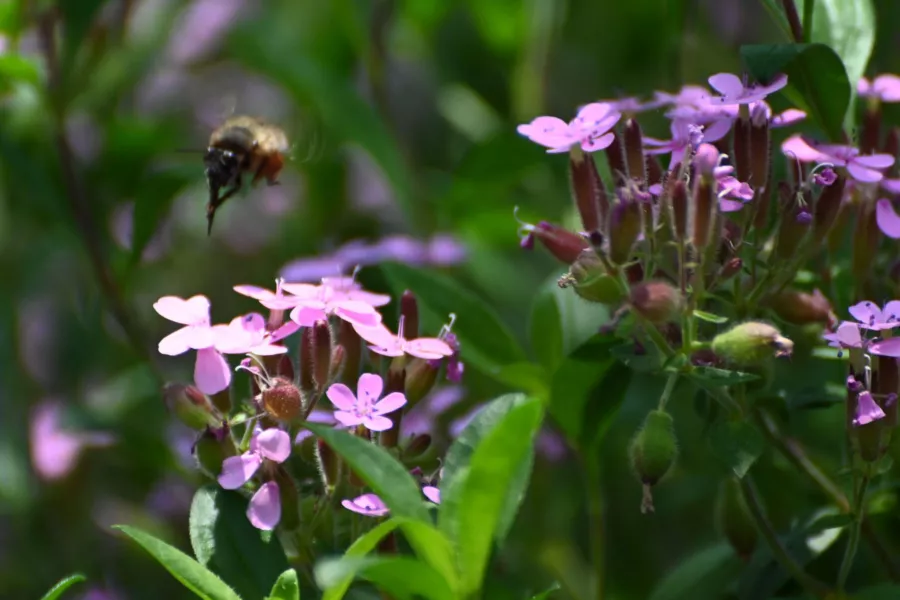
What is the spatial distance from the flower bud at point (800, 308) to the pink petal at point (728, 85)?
205 millimetres

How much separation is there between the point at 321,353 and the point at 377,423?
106mm

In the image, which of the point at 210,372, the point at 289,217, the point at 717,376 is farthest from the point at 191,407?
the point at 289,217

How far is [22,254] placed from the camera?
2309mm

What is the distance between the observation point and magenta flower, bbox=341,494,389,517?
3.24 ft

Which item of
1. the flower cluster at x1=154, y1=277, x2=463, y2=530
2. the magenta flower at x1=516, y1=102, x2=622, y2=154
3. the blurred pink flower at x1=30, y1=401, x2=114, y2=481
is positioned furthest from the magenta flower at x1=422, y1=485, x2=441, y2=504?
the blurred pink flower at x1=30, y1=401, x2=114, y2=481

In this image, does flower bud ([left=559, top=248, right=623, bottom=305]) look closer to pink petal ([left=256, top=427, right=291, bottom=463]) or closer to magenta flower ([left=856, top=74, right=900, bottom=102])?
pink petal ([left=256, top=427, right=291, bottom=463])

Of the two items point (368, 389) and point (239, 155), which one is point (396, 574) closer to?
point (368, 389)

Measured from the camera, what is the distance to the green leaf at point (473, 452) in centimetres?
93

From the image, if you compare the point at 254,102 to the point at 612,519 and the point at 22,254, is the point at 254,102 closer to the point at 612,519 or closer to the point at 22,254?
the point at 22,254

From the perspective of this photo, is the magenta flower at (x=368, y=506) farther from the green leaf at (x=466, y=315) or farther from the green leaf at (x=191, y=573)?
the green leaf at (x=466, y=315)

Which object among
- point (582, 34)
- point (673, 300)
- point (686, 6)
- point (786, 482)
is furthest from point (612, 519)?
point (582, 34)

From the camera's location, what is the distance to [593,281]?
1.03 metres

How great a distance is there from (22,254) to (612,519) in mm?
1329

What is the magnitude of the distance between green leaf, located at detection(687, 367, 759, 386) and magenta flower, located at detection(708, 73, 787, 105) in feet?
0.87
